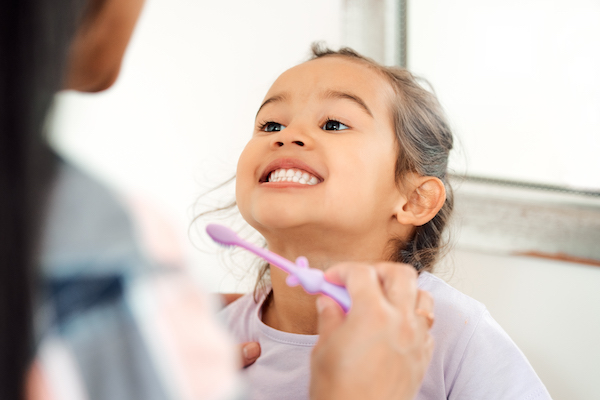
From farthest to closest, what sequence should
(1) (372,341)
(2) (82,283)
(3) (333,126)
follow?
1. (3) (333,126)
2. (1) (372,341)
3. (2) (82,283)

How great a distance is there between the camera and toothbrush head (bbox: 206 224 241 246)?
0.60m

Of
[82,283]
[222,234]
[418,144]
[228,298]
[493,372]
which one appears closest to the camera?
[82,283]

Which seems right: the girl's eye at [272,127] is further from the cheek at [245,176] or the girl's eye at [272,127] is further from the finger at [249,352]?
the finger at [249,352]

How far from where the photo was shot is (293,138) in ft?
2.63

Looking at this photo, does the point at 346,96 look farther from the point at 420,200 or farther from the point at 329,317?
the point at 329,317

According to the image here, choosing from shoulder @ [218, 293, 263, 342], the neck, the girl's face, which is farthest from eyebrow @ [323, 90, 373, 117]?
shoulder @ [218, 293, 263, 342]

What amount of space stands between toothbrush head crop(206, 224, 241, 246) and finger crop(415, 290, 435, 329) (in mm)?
238

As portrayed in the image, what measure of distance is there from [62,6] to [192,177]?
854 mm

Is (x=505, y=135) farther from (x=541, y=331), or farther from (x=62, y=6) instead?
(x=62, y=6)

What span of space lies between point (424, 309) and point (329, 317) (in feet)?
0.32

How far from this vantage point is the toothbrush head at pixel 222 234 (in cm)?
60

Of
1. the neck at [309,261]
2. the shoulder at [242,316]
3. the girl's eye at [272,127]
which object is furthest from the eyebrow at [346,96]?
the shoulder at [242,316]

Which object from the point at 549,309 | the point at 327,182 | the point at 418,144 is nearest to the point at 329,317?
the point at 327,182

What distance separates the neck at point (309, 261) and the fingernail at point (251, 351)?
0.07 meters
